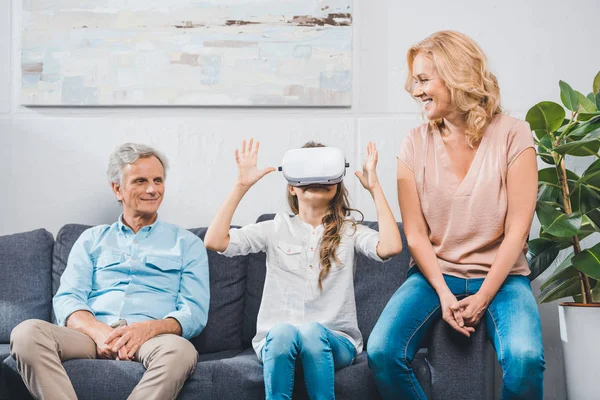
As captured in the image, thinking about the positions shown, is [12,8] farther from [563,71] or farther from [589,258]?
[589,258]

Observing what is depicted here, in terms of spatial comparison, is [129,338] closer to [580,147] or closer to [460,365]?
[460,365]

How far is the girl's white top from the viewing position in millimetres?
2320

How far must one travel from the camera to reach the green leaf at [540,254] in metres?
2.62

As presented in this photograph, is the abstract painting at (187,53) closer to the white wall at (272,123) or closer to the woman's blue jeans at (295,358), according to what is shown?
the white wall at (272,123)

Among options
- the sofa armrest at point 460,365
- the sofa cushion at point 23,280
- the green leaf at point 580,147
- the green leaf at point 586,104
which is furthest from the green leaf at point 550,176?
the sofa cushion at point 23,280

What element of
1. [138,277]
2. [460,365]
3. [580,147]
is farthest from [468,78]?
[138,277]

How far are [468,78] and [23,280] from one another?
1.79 metres

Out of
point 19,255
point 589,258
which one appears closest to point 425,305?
point 589,258

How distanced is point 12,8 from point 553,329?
2770 mm

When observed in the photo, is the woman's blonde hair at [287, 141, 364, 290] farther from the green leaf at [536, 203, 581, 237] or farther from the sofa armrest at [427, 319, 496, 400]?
the green leaf at [536, 203, 581, 237]

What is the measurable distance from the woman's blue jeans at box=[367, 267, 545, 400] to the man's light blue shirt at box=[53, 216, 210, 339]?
0.73 metres

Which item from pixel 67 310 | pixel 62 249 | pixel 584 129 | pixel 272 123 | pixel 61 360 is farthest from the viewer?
pixel 272 123

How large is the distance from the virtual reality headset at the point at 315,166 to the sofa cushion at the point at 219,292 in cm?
54

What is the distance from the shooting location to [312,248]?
7.83ft
